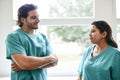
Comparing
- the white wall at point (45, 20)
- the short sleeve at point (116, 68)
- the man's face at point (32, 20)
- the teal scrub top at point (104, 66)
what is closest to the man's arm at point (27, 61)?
the man's face at point (32, 20)

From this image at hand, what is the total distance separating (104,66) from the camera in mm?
2000

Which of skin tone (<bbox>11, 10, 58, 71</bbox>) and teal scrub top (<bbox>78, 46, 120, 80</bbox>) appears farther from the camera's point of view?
teal scrub top (<bbox>78, 46, 120, 80</bbox>)

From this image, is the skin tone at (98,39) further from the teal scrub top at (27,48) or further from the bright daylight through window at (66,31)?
the bright daylight through window at (66,31)

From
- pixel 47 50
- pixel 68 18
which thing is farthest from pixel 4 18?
pixel 47 50

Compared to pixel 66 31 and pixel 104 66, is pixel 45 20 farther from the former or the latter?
pixel 104 66

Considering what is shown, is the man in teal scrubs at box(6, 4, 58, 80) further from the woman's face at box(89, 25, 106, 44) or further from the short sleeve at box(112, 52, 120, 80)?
the short sleeve at box(112, 52, 120, 80)

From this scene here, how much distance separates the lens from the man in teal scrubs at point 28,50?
1.88 metres

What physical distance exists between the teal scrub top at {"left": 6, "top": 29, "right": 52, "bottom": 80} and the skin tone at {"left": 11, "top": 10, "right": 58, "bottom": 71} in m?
0.05

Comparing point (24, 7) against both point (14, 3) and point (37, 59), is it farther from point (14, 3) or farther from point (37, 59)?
point (14, 3)

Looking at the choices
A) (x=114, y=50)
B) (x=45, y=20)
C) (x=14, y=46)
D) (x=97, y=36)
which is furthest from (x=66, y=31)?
(x=14, y=46)

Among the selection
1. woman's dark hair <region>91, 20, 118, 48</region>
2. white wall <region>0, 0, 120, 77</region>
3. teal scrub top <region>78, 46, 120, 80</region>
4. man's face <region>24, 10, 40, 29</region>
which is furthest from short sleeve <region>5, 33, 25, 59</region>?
white wall <region>0, 0, 120, 77</region>

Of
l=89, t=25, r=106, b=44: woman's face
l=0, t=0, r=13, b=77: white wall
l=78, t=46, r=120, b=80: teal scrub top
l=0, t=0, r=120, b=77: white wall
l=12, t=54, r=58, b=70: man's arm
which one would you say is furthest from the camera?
l=0, t=0, r=13, b=77: white wall

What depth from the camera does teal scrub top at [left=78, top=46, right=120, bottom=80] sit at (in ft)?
6.51

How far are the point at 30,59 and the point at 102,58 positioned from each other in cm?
69
